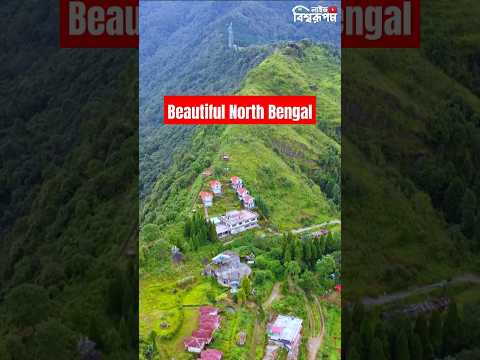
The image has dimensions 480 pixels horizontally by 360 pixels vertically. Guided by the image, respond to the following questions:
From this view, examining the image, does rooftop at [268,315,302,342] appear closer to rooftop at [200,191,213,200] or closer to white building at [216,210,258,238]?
white building at [216,210,258,238]

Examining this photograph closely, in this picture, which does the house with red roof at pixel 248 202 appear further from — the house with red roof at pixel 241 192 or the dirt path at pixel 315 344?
the dirt path at pixel 315 344

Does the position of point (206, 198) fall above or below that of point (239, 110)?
below

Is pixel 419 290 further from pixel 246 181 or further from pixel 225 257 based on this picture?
pixel 225 257

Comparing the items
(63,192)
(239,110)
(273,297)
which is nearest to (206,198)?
(239,110)

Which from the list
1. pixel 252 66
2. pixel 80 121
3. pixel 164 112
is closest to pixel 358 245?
pixel 252 66

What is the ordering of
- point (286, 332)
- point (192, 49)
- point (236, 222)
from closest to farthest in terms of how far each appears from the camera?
point (286, 332), point (236, 222), point (192, 49)

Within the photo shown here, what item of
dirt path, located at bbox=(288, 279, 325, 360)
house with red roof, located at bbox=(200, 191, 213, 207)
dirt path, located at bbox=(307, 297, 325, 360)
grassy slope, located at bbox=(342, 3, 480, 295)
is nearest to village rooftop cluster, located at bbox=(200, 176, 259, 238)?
house with red roof, located at bbox=(200, 191, 213, 207)

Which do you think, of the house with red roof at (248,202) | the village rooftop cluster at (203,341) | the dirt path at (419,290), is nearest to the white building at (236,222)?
the house with red roof at (248,202)
